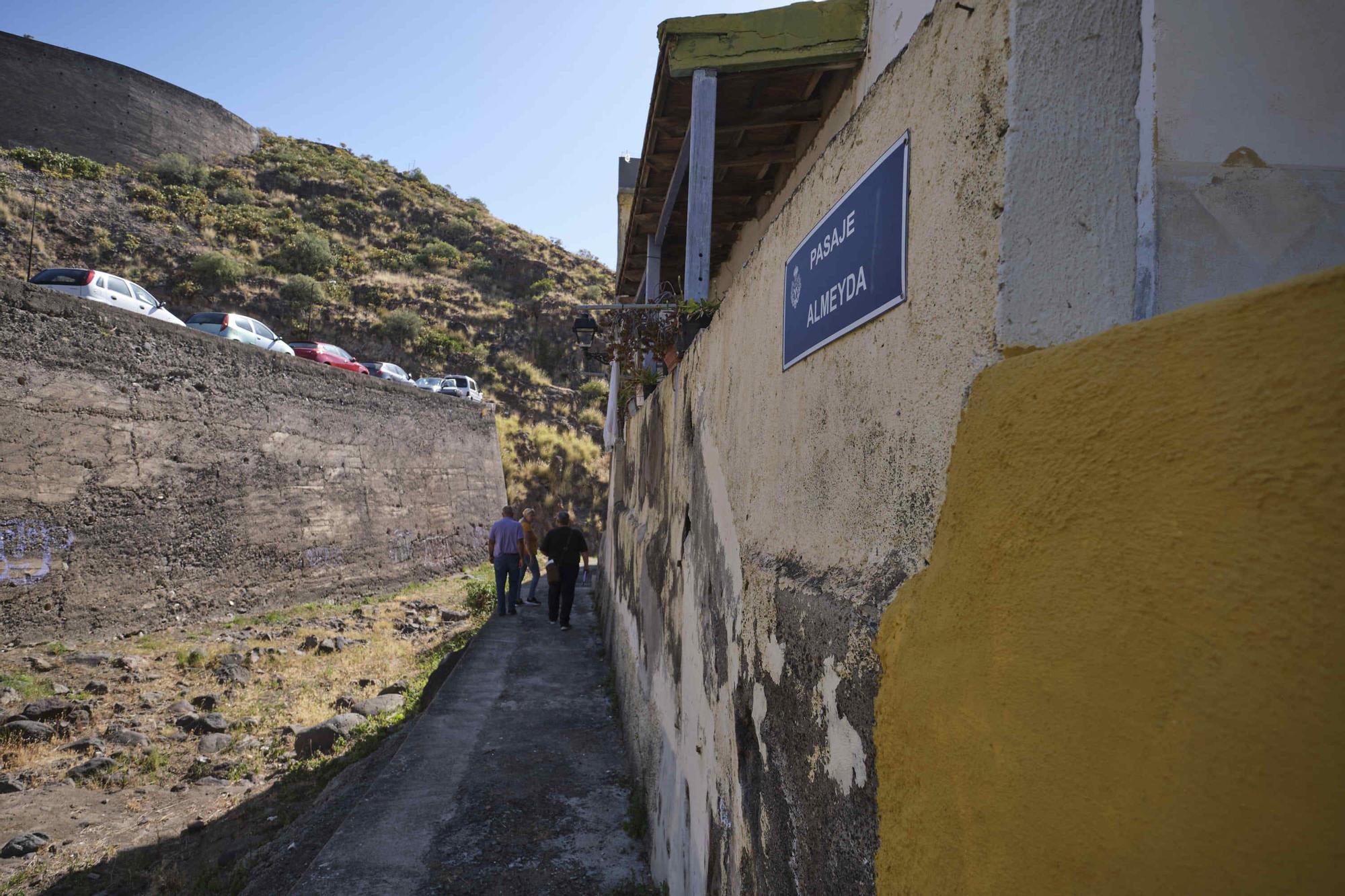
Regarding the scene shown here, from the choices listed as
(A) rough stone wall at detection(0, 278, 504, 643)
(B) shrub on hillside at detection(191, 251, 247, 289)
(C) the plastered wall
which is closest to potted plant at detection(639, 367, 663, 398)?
(C) the plastered wall

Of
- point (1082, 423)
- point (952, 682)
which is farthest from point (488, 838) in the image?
point (1082, 423)

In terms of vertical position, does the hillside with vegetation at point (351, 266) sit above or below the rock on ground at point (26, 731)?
above

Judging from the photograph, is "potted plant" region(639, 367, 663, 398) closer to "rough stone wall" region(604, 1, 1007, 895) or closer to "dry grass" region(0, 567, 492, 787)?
"rough stone wall" region(604, 1, 1007, 895)

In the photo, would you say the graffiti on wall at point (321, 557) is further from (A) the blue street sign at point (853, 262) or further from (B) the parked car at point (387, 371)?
(A) the blue street sign at point (853, 262)

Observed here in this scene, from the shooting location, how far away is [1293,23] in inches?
69.9

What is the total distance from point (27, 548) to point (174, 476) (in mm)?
1881

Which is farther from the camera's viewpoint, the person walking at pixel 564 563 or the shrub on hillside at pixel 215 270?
the shrub on hillside at pixel 215 270

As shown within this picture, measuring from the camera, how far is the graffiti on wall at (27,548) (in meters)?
8.12

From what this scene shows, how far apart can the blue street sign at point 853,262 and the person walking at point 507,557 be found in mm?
8815

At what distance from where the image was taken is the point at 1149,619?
0.81m

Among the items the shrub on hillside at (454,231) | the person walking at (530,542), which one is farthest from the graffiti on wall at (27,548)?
the shrub on hillside at (454,231)

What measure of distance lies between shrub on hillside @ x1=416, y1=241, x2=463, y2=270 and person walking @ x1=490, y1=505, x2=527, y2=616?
30135mm

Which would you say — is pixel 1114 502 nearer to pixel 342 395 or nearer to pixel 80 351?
pixel 80 351

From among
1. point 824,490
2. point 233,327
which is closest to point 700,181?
point 824,490
